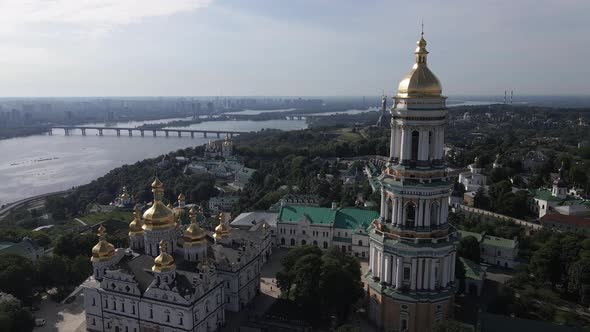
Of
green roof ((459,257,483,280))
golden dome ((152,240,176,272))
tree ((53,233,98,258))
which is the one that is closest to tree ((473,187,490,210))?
green roof ((459,257,483,280))

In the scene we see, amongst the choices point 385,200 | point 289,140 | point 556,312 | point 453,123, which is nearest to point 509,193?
point 556,312

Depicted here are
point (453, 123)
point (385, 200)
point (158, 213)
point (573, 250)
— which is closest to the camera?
point (385, 200)

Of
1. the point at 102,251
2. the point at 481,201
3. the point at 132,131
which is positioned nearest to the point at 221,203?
the point at 481,201

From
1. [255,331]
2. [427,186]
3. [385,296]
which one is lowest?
[255,331]

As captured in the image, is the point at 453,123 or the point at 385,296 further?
the point at 453,123

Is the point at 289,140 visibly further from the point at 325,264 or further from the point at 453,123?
the point at 325,264

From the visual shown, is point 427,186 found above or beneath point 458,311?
above
